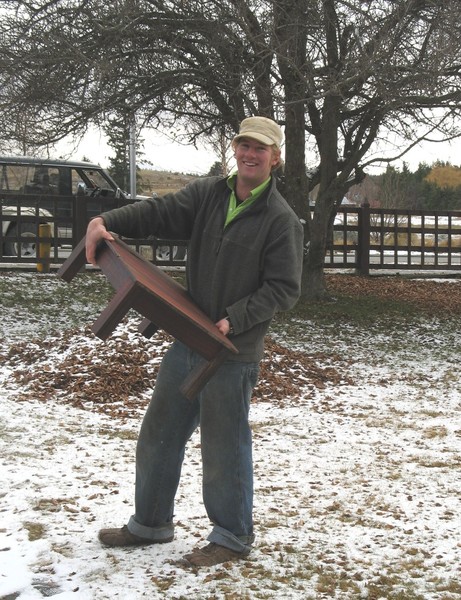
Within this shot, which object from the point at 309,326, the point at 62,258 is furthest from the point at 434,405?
the point at 62,258

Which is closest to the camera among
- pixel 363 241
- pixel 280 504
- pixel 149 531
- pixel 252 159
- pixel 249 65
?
pixel 252 159

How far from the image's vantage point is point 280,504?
4324 millimetres

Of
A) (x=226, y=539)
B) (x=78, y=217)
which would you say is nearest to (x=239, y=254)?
(x=226, y=539)

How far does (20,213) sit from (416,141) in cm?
719

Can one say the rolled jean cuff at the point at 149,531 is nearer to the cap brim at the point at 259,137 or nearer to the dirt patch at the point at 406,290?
the cap brim at the point at 259,137

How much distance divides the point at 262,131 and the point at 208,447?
138 cm

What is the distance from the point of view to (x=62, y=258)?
1491cm

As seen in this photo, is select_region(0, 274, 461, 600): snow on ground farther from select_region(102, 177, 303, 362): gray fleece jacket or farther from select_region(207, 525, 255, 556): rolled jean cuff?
select_region(102, 177, 303, 362): gray fleece jacket

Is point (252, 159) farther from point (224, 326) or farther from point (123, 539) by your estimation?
point (123, 539)

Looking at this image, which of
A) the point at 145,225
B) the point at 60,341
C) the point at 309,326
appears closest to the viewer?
the point at 145,225

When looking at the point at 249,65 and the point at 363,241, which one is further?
the point at 363,241

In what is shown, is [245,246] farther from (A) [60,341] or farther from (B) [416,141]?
(B) [416,141]

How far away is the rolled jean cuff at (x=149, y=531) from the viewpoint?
356 cm

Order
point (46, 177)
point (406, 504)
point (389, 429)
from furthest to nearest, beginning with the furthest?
point (46, 177)
point (389, 429)
point (406, 504)
